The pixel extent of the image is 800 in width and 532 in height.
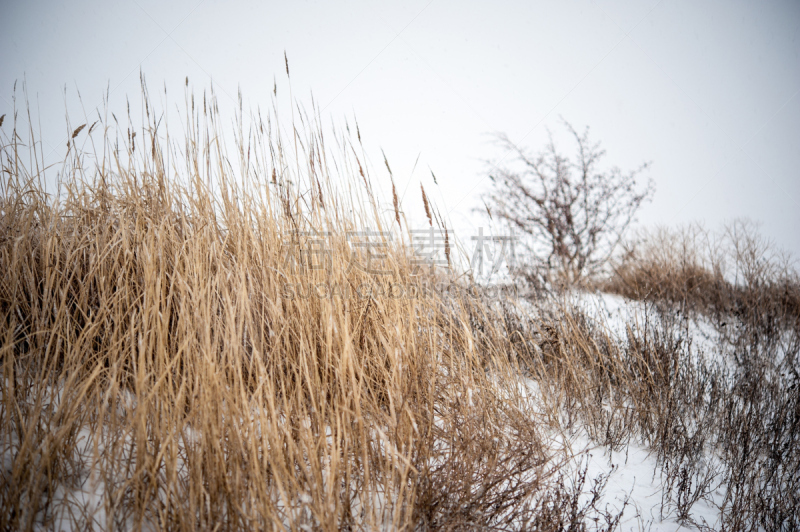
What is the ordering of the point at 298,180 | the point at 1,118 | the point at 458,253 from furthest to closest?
the point at 458,253, the point at 298,180, the point at 1,118

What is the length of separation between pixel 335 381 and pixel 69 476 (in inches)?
25.9

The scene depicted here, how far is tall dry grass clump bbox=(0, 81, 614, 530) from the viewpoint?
2.38ft

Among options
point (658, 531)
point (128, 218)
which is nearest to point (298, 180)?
point (128, 218)

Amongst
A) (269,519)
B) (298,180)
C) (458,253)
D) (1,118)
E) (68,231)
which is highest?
(1,118)

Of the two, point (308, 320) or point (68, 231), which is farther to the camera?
point (68, 231)

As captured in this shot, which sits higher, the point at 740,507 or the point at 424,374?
the point at 424,374

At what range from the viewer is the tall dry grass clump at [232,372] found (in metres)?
0.73

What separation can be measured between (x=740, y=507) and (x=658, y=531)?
0.32m

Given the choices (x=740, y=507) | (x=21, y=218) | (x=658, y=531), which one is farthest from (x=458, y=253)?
(x=21, y=218)

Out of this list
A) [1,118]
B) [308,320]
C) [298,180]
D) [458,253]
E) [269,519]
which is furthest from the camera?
[458,253]

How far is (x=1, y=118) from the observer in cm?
139

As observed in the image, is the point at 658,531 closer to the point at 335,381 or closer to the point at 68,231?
the point at 335,381

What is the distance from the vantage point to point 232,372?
86 cm

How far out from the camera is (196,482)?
0.72 meters
